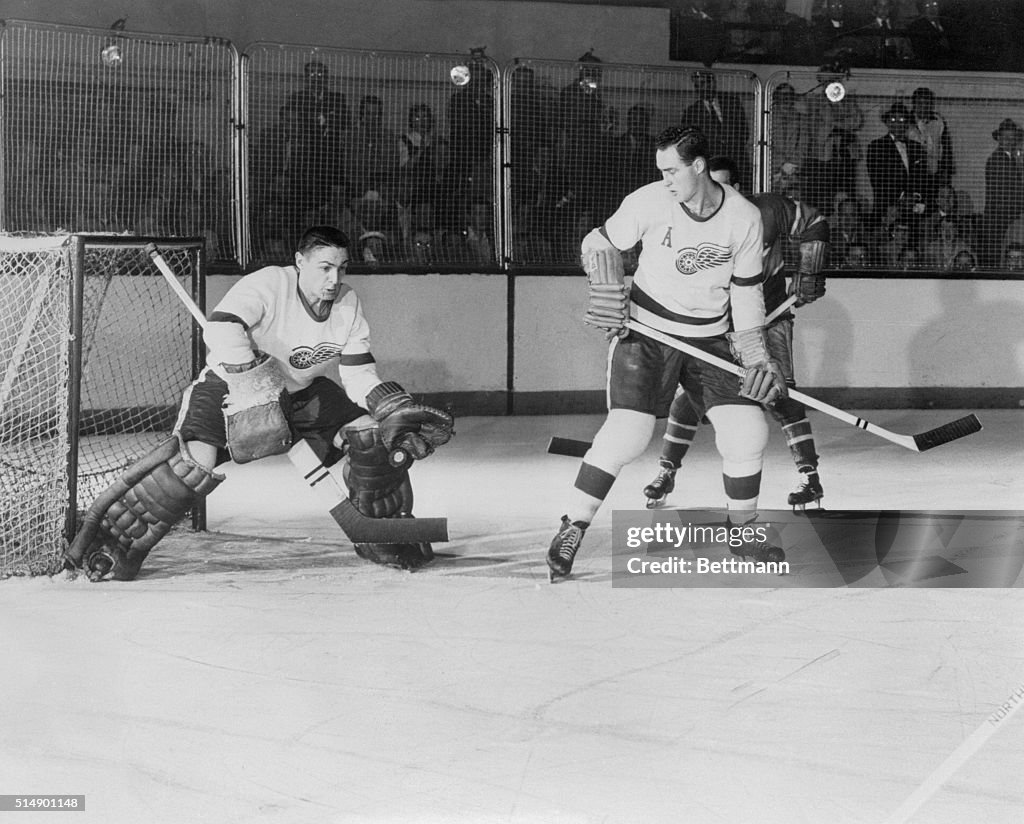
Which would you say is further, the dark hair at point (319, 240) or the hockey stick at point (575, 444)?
the hockey stick at point (575, 444)

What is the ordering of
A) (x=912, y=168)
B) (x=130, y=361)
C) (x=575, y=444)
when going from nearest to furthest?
(x=575, y=444) → (x=130, y=361) → (x=912, y=168)

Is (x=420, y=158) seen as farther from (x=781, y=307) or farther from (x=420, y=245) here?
(x=781, y=307)

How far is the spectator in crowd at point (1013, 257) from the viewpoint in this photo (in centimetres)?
559

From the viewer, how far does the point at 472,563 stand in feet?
→ 11.3

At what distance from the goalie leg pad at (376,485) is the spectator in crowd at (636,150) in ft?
7.28

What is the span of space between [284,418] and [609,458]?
821mm

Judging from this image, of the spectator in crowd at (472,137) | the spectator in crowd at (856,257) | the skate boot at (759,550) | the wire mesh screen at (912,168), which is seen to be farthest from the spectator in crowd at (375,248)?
the skate boot at (759,550)

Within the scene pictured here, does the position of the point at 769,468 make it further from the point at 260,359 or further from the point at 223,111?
the point at 223,111

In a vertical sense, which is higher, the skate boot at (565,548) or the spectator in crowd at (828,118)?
the spectator in crowd at (828,118)

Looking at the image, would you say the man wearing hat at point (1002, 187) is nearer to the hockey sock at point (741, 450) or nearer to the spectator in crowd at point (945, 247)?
the spectator in crowd at point (945, 247)

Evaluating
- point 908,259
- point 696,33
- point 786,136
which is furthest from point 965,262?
point 696,33

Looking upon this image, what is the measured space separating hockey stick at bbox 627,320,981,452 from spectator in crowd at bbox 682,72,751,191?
1.21 metres

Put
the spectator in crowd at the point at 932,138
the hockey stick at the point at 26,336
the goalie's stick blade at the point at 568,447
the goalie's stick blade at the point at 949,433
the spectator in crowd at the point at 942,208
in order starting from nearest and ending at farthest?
the hockey stick at the point at 26,336 → the goalie's stick blade at the point at 949,433 → the goalie's stick blade at the point at 568,447 → the spectator in crowd at the point at 932,138 → the spectator in crowd at the point at 942,208

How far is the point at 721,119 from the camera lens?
16.3ft
